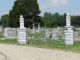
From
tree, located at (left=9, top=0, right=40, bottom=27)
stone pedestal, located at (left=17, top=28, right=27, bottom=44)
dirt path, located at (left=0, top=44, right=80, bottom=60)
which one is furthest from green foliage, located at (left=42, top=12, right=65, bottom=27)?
dirt path, located at (left=0, top=44, right=80, bottom=60)

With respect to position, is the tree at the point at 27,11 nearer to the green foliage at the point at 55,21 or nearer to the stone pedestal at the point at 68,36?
the green foliage at the point at 55,21

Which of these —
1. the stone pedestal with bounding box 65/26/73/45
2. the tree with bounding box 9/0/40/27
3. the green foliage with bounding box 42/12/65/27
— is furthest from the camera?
the tree with bounding box 9/0/40/27

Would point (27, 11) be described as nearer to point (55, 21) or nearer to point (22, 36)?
point (55, 21)

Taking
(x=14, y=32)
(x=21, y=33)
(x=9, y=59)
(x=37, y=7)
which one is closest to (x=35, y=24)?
(x=37, y=7)

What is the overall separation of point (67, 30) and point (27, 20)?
2019 inches

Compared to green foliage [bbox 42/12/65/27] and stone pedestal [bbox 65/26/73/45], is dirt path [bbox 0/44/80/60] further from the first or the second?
green foliage [bbox 42/12/65/27]

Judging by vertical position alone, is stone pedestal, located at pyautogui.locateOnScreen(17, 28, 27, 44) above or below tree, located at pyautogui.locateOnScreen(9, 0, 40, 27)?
below

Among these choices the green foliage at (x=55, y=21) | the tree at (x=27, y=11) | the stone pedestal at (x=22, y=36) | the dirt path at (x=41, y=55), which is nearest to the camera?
the dirt path at (x=41, y=55)

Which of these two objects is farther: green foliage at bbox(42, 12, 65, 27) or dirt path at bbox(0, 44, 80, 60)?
green foliage at bbox(42, 12, 65, 27)

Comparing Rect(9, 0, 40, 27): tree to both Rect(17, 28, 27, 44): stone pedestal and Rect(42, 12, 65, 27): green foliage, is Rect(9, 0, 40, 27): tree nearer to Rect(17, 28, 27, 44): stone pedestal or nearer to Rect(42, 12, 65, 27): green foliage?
Rect(42, 12, 65, 27): green foliage

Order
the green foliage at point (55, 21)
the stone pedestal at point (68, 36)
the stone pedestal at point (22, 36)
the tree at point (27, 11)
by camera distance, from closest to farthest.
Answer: the stone pedestal at point (68, 36) → the stone pedestal at point (22, 36) → the green foliage at point (55, 21) → the tree at point (27, 11)

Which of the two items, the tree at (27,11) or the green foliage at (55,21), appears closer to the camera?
the green foliage at (55,21)

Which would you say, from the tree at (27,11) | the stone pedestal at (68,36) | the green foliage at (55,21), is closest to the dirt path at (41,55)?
the stone pedestal at (68,36)

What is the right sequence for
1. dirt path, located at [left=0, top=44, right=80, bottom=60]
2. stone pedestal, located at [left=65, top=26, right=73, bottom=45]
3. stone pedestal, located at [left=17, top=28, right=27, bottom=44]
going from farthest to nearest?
stone pedestal, located at [left=17, top=28, right=27, bottom=44], stone pedestal, located at [left=65, top=26, right=73, bottom=45], dirt path, located at [left=0, top=44, right=80, bottom=60]
